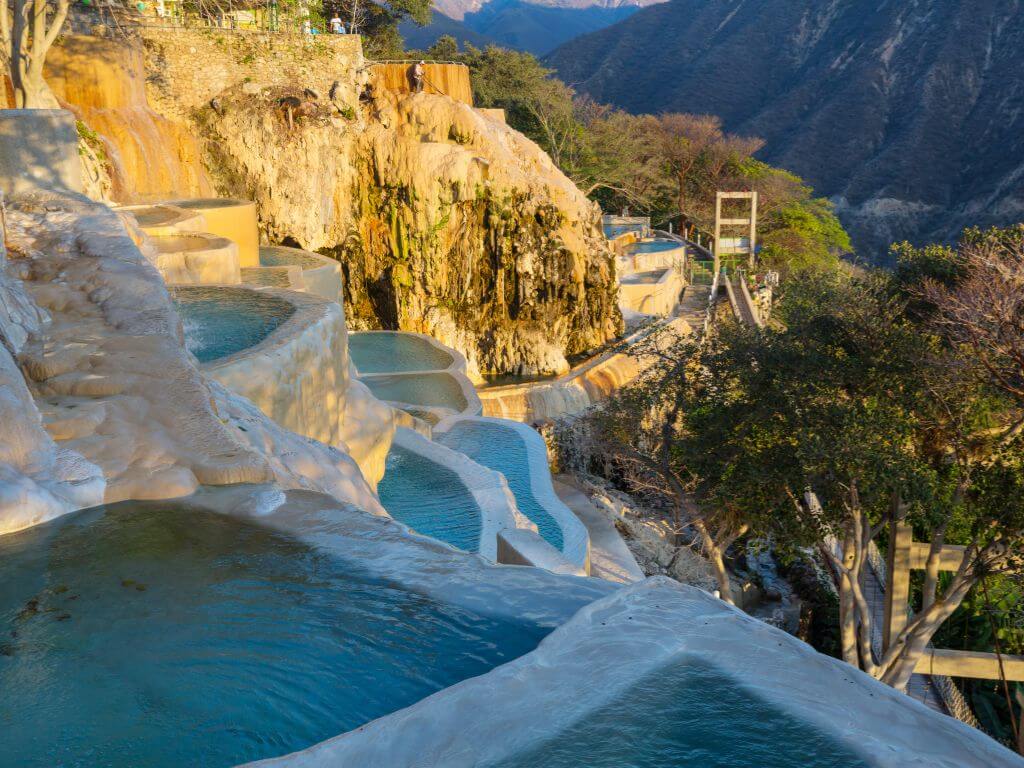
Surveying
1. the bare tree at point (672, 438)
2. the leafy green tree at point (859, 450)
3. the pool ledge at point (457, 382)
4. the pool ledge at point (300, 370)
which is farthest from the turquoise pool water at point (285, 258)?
the leafy green tree at point (859, 450)

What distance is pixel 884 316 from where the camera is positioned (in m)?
9.24

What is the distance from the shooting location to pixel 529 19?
128125 millimetres

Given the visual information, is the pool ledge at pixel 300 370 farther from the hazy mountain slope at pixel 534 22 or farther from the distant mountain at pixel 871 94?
the hazy mountain slope at pixel 534 22

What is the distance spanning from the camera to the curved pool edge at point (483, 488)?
6.91 metres

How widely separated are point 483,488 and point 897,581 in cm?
391

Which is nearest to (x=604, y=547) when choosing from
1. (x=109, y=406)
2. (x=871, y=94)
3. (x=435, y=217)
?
(x=109, y=406)

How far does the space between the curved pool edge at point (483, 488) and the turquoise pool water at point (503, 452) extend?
664mm

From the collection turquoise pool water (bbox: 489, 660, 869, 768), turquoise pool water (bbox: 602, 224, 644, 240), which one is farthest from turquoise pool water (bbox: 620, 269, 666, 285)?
turquoise pool water (bbox: 489, 660, 869, 768)

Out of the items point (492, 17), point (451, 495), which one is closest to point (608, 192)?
point (451, 495)

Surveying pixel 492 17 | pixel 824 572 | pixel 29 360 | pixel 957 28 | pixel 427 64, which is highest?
pixel 492 17

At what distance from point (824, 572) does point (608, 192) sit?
27407 mm

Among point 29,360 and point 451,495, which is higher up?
point 29,360

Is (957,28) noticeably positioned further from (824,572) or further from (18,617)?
(18,617)

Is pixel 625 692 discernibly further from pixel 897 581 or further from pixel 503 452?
pixel 503 452
